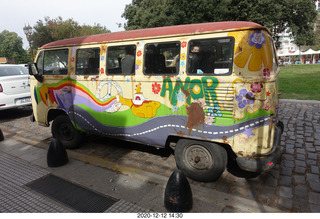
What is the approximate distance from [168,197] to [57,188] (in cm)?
191

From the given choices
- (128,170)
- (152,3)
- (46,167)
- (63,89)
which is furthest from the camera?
(152,3)

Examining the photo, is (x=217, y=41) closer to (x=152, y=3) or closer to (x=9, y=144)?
(x=9, y=144)

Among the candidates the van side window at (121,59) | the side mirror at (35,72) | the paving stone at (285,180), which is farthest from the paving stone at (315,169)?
the side mirror at (35,72)

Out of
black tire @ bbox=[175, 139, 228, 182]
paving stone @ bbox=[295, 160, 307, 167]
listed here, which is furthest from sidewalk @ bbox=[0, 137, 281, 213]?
paving stone @ bbox=[295, 160, 307, 167]

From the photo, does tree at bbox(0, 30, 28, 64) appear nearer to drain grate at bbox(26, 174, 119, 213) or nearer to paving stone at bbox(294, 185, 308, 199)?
drain grate at bbox(26, 174, 119, 213)

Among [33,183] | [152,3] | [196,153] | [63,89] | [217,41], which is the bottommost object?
[33,183]

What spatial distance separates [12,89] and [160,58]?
6378 mm

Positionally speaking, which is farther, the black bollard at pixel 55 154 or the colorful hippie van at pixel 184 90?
the black bollard at pixel 55 154

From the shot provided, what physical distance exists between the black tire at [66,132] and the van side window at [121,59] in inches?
72.2

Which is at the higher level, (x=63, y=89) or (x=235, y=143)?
(x=63, y=89)

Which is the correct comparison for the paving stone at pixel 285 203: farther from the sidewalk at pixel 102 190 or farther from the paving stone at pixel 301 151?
the paving stone at pixel 301 151

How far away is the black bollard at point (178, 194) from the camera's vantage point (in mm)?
2775

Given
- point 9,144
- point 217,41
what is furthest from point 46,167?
point 217,41

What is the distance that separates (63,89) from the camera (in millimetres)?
4785
